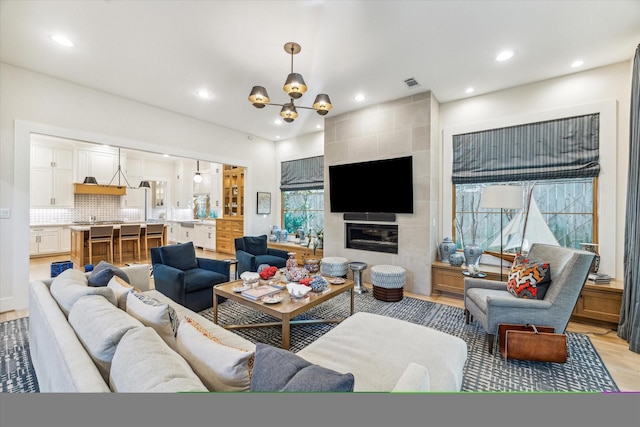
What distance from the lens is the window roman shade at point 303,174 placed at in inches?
209

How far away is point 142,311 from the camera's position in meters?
1.39

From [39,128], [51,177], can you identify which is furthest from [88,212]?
[39,128]

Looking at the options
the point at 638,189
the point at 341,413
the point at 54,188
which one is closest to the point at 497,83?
the point at 638,189

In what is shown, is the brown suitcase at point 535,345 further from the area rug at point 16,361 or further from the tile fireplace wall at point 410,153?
the area rug at point 16,361

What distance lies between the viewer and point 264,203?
584cm

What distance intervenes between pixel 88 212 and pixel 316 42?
25.7 feet

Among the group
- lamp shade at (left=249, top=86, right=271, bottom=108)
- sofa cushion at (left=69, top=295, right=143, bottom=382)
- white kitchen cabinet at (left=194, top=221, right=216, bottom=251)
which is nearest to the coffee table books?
sofa cushion at (left=69, top=295, right=143, bottom=382)

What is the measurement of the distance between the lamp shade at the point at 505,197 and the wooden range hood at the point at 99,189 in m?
8.53

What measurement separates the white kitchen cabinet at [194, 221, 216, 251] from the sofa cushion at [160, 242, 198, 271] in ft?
12.8

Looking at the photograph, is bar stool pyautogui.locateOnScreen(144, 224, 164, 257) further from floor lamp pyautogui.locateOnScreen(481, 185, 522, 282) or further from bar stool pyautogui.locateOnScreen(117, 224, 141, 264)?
floor lamp pyautogui.locateOnScreen(481, 185, 522, 282)

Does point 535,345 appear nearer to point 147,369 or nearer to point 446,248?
point 446,248

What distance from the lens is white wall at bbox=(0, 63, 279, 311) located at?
2943mm

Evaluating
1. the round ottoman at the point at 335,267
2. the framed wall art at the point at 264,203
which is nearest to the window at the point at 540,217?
the round ottoman at the point at 335,267

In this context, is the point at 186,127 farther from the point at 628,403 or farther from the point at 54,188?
the point at 628,403
